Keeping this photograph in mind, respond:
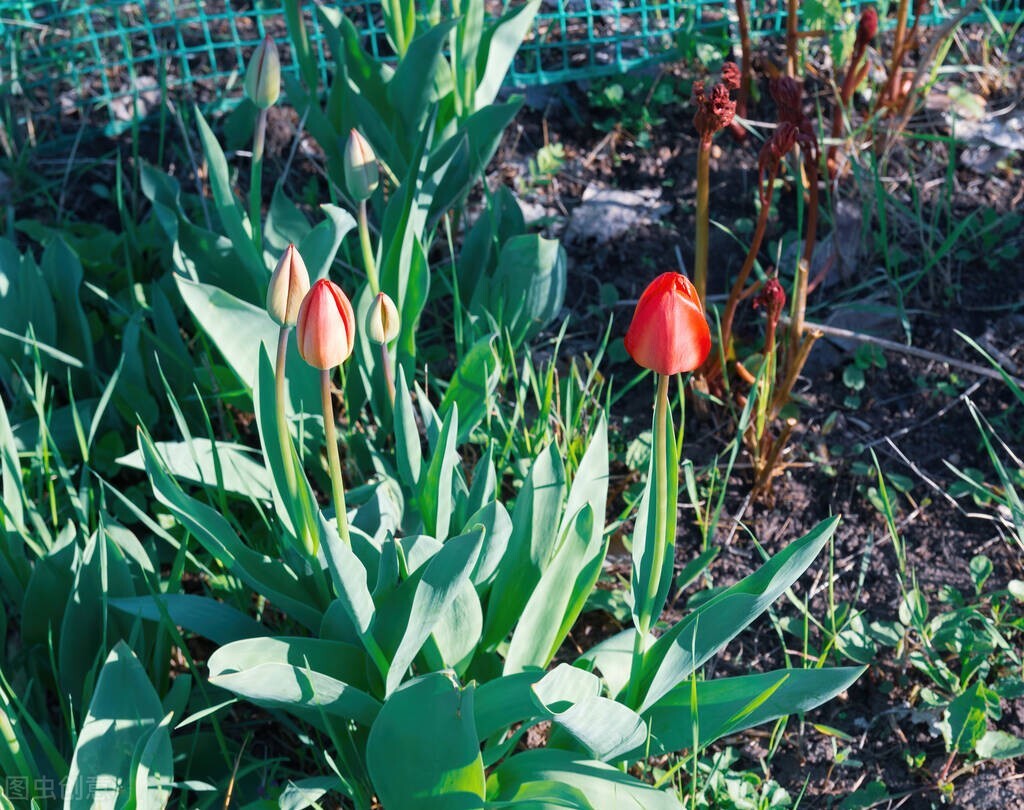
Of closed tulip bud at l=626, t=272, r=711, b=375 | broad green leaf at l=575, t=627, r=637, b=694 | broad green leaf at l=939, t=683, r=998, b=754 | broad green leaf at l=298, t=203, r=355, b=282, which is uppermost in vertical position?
closed tulip bud at l=626, t=272, r=711, b=375

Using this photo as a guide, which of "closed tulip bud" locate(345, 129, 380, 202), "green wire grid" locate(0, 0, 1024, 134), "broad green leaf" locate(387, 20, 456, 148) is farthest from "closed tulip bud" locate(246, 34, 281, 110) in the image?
"green wire grid" locate(0, 0, 1024, 134)

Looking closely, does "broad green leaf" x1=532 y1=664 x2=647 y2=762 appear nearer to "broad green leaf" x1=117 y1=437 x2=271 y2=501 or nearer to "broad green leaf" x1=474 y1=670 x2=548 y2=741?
"broad green leaf" x1=474 y1=670 x2=548 y2=741

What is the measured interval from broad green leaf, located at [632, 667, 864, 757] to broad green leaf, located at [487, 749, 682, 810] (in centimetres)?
6

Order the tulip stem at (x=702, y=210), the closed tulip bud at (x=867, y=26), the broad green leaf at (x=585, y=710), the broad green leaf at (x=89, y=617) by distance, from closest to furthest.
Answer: the broad green leaf at (x=585, y=710)
the broad green leaf at (x=89, y=617)
the tulip stem at (x=702, y=210)
the closed tulip bud at (x=867, y=26)

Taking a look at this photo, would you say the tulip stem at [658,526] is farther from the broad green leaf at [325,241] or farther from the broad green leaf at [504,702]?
the broad green leaf at [325,241]

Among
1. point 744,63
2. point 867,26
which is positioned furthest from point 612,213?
point 867,26

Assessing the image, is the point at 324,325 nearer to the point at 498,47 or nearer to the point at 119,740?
the point at 119,740

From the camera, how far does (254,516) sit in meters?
1.91

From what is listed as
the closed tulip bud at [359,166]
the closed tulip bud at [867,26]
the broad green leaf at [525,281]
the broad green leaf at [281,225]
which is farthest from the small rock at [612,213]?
the closed tulip bud at [359,166]

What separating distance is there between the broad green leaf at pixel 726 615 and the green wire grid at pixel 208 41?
1766 mm

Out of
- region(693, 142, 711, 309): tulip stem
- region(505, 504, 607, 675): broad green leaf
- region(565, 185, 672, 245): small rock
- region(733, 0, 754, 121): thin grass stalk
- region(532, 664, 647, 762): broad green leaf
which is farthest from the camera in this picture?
region(565, 185, 672, 245): small rock

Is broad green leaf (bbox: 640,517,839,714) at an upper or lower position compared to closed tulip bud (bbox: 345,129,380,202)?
lower

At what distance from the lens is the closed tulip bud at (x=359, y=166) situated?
1521 millimetres

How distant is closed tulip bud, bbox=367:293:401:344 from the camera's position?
134 centimetres
